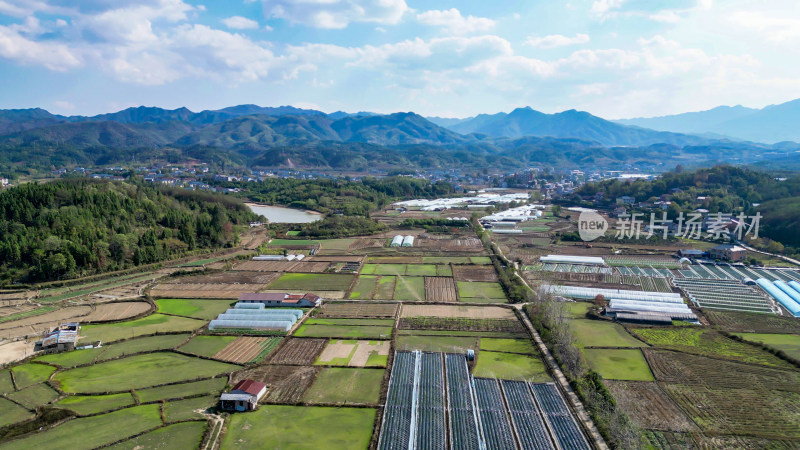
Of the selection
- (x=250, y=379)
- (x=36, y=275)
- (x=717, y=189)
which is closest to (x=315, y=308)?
(x=250, y=379)

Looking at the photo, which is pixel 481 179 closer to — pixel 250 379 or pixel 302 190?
pixel 302 190

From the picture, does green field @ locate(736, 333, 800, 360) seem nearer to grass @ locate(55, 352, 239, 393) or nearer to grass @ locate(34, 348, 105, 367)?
grass @ locate(55, 352, 239, 393)

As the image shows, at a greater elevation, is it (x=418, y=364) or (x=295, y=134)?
(x=295, y=134)

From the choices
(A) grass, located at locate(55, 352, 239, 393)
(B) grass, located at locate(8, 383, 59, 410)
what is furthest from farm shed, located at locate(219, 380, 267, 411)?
(B) grass, located at locate(8, 383, 59, 410)

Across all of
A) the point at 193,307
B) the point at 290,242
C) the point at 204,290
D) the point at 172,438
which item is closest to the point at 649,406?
the point at 172,438

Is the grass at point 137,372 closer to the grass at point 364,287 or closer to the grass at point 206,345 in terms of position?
the grass at point 206,345

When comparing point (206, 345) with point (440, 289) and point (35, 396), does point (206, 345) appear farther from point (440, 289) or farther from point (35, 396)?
point (440, 289)
